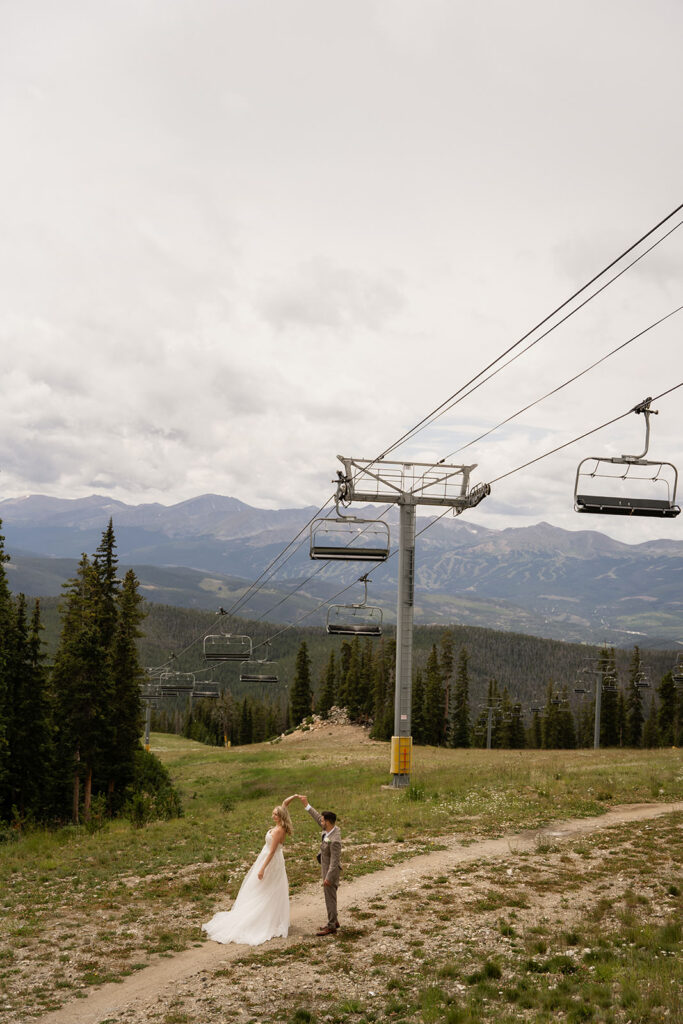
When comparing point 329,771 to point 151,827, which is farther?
point 329,771

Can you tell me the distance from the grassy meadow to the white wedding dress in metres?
0.56

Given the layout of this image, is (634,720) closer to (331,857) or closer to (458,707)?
(458,707)

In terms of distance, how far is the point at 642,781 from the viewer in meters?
29.5

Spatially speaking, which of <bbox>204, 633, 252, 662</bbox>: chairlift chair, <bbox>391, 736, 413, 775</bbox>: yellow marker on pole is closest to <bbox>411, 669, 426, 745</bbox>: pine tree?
<bbox>204, 633, 252, 662</bbox>: chairlift chair

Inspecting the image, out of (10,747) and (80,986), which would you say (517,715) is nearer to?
(10,747)

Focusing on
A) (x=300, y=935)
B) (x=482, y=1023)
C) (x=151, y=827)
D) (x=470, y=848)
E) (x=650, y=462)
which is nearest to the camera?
(x=482, y=1023)

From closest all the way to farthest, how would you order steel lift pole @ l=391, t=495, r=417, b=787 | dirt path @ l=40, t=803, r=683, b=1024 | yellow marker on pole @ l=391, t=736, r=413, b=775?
1. dirt path @ l=40, t=803, r=683, b=1024
2. steel lift pole @ l=391, t=495, r=417, b=787
3. yellow marker on pole @ l=391, t=736, r=413, b=775

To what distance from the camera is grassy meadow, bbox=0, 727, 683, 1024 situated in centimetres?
1208

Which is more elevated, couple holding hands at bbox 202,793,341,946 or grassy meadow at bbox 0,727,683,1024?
couple holding hands at bbox 202,793,341,946

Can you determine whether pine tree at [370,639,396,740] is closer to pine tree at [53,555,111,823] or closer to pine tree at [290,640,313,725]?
pine tree at [290,640,313,725]

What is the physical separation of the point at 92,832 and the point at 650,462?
2546 centimetres

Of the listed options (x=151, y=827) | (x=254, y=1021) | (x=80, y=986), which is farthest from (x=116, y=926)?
(x=151, y=827)

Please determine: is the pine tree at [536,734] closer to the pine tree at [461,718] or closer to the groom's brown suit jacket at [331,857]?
the pine tree at [461,718]

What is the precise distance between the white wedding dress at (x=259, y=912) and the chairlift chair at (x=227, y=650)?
94.4 ft
